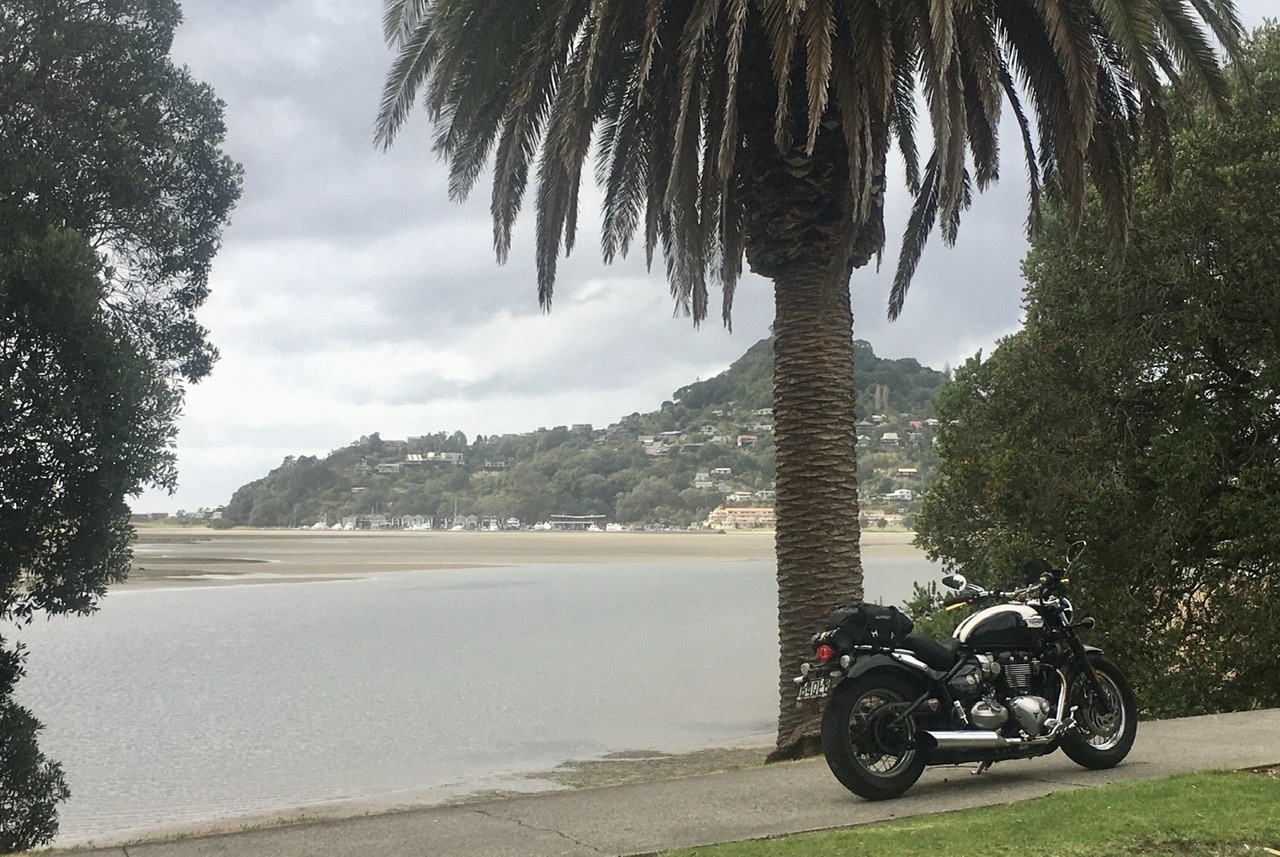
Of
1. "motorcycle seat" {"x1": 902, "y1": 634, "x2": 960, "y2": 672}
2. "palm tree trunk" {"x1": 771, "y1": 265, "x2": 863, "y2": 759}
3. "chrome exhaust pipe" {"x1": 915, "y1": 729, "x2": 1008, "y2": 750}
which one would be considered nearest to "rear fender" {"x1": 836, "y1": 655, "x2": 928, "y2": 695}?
"motorcycle seat" {"x1": 902, "y1": 634, "x2": 960, "y2": 672}

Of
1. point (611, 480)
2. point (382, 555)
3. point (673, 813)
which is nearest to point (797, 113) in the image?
point (673, 813)

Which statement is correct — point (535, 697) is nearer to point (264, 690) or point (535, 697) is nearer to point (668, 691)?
point (668, 691)

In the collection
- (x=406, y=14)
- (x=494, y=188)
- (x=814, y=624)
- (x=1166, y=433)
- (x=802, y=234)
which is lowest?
(x=814, y=624)

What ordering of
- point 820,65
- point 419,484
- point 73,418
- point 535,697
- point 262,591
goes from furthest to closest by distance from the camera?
point 419,484 → point 262,591 → point 535,697 → point 73,418 → point 820,65

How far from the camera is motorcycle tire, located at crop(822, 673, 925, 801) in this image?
6.98m

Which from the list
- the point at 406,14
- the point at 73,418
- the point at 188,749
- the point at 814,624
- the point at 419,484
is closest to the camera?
the point at 814,624

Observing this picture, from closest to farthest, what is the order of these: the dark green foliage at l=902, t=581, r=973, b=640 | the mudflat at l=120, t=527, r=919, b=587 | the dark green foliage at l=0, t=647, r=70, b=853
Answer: the dark green foliage at l=0, t=647, r=70, b=853, the dark green foliage at l=902, t=581, r=973, b=640, the mudflat at l=120, t=527, r=919, b=587

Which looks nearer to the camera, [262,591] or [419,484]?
[262,591]

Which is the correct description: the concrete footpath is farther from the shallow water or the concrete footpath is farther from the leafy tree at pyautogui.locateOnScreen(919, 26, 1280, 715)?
the shallow water

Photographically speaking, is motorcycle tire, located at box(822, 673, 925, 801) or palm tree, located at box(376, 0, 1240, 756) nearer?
motorcycle tire, located at box(822, 673, 925, 801)

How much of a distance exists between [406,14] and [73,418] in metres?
5.89

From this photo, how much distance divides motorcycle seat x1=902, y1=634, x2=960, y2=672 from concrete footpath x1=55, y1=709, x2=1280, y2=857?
0.74 meters

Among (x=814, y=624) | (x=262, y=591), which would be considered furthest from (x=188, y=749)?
(x=262, y=591)

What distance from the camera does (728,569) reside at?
232 ft
